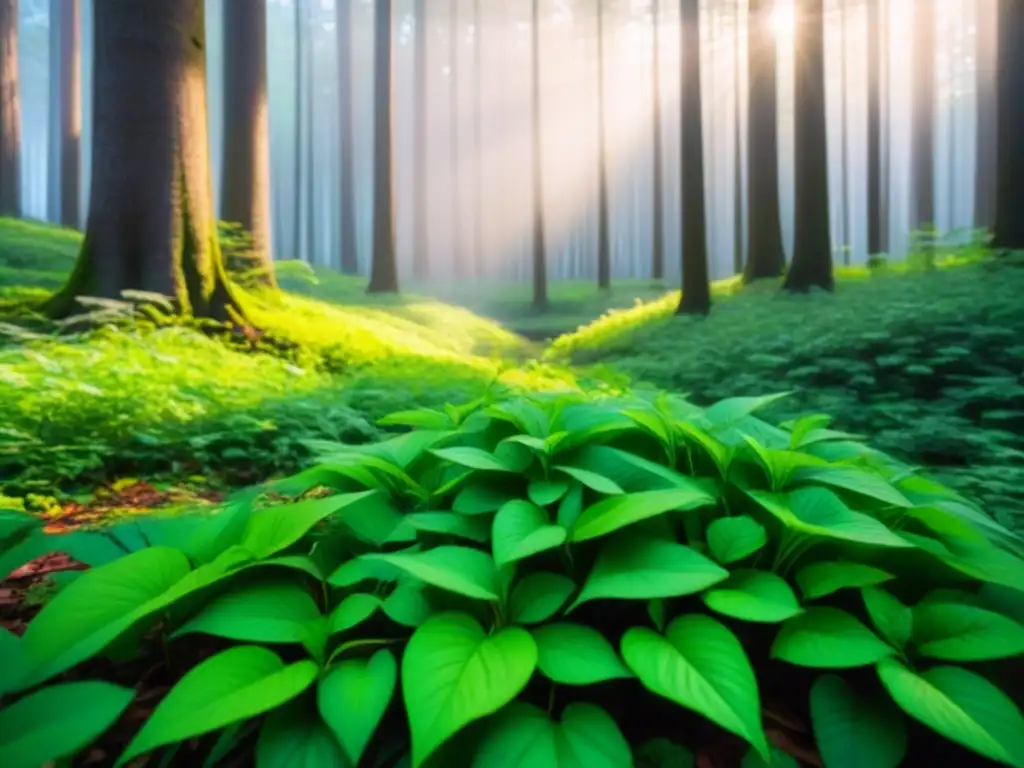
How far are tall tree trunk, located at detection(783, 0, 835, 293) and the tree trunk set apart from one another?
2160mm

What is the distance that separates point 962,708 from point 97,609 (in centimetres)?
147

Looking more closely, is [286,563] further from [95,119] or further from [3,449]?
[95,119]

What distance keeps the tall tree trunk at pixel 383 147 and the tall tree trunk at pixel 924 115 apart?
4817 millimetres

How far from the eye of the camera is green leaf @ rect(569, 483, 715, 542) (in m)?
1.20

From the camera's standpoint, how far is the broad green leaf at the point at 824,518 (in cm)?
122

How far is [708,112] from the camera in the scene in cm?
698

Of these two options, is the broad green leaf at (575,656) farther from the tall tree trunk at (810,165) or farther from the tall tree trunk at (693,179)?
the tall tree trunk at (810,165)

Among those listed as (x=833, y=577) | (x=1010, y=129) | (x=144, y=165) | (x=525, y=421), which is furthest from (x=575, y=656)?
(x=1010, y=129)

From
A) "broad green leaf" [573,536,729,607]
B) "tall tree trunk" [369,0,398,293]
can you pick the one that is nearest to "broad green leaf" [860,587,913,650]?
"broad green leaf" [573,536,729,607]

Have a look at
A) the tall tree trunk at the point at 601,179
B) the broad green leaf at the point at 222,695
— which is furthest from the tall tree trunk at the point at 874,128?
the broad green leaf at the point at 222,695

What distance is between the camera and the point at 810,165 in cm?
568

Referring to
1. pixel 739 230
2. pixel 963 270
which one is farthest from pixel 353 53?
pixel 963 270

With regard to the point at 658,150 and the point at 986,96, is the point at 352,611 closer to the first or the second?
the point at 986,96

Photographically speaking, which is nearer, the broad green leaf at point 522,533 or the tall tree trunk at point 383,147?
the broad green leaf at point 522,533
